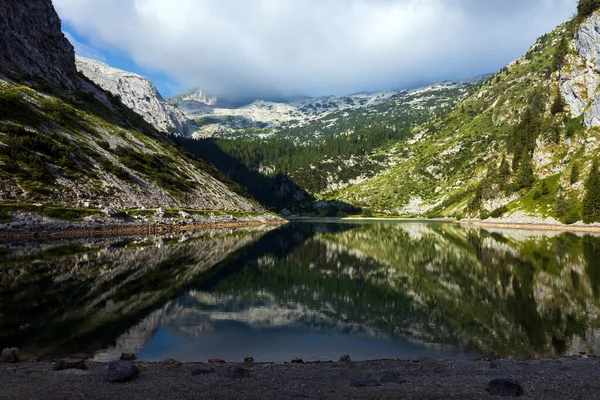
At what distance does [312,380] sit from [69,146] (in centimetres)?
10781

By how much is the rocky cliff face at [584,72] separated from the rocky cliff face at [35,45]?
22027 cm

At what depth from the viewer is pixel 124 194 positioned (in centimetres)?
9869

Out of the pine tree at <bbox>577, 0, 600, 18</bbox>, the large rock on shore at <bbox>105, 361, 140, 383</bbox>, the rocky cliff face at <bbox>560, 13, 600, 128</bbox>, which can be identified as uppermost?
the pine tree at <bbox>577, 0, 600, 18</bbox>

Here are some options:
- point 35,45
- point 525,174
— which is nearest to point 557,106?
point 525,174

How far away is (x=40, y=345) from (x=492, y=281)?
41552 mm

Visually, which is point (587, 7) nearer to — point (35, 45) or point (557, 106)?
point (557, 106)

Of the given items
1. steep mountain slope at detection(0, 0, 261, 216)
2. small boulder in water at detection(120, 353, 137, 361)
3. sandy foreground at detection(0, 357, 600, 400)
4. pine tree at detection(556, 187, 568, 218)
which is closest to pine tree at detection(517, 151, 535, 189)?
pine tree at detection(556, 187, 568, 218)

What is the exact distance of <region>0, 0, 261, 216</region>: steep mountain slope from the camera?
8325 cm

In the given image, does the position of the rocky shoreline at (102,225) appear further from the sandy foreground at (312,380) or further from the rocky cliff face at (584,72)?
the rocky cliff face at (584,72)

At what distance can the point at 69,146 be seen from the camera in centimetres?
10056

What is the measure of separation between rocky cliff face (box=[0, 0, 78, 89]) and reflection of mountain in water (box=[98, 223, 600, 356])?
456 feet

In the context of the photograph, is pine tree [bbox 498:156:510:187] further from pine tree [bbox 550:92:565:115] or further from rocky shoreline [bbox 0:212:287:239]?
rocky shoreline [bbox 0:212:287:239]

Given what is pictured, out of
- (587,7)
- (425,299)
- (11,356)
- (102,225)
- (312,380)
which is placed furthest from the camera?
(587,7)

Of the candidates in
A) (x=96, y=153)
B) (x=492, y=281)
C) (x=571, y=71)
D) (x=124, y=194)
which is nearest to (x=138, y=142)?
(x=96, y=153)
